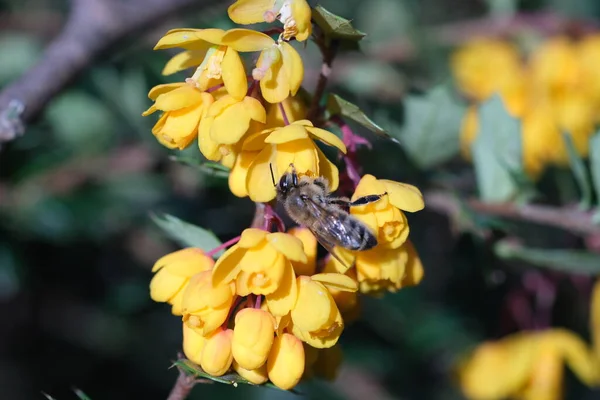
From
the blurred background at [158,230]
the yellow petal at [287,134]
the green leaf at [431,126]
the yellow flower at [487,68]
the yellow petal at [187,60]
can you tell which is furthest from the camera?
the yellow flower at [487,68]

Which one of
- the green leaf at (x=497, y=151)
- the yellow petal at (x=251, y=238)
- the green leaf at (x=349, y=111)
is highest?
the green leaf at (x=349, y=111)

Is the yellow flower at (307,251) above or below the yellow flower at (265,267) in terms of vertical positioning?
below

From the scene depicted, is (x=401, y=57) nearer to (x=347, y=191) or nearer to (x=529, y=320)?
(x=529, y=320)

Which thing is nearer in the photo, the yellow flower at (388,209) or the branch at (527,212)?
the yellow flower at (388,209)

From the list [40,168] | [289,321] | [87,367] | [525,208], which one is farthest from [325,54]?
[87,367]

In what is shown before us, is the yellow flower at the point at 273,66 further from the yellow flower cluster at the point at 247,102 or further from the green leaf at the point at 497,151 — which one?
the green leaf at the point at 497,151

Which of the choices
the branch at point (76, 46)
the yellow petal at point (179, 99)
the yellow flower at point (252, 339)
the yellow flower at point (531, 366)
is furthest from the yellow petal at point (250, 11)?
the yellow flower at point (531, 366)

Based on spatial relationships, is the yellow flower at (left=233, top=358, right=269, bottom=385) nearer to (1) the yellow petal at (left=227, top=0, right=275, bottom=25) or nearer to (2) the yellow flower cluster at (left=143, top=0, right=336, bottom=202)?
(2) the yellow flower cluster at (left=143, top=0, right=336, bottom=202)

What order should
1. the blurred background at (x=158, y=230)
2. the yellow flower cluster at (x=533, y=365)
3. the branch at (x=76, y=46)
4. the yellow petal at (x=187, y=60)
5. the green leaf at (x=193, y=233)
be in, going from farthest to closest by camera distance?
the blurred background at (x=158, y=230)
the yellow flower cluster at (x=533, y=365)
the branch at (x=76, y=46)
the green leaf at (x=193, y=233)
the yellow petal at (x=187, y=60)

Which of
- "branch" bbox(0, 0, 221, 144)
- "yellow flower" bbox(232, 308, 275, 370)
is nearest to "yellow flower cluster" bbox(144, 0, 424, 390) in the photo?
"yellow flower" bbox(232, 308, 275, 370)
